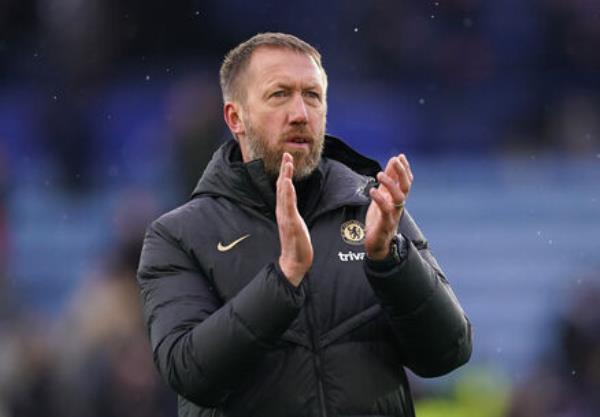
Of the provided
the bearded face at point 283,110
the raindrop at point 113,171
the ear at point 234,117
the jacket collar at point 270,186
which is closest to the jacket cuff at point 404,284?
the jacket collar at point 270,186

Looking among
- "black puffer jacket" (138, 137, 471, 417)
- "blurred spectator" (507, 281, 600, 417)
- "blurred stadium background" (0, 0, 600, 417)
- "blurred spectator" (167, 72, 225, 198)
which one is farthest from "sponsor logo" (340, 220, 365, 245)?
"blurred stadium background" (0, 0, 600, 417)

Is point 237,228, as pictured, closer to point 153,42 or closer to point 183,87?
point 183,87

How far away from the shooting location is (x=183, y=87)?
10945 millimetres

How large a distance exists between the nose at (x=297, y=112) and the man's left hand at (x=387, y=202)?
0.33 m

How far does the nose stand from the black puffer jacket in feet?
0.46

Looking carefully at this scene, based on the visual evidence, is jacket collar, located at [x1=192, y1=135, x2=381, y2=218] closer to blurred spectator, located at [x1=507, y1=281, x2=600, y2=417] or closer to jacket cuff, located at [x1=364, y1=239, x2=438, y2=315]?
jacket cuff, located at [x1=364, y1=239, x2=438, y2=315]

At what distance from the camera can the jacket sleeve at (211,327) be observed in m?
3.45

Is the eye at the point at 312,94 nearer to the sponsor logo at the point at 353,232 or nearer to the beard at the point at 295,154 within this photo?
the beard at the point at 295,154

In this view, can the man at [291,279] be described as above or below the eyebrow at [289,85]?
below

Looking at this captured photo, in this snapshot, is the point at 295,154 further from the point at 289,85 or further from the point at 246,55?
the point at 246,55

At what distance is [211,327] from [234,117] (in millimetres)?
692

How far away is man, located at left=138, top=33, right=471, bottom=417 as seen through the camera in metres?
3.47

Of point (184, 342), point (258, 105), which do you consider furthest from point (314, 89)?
point (184, 342)

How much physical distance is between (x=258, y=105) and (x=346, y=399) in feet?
2.54
